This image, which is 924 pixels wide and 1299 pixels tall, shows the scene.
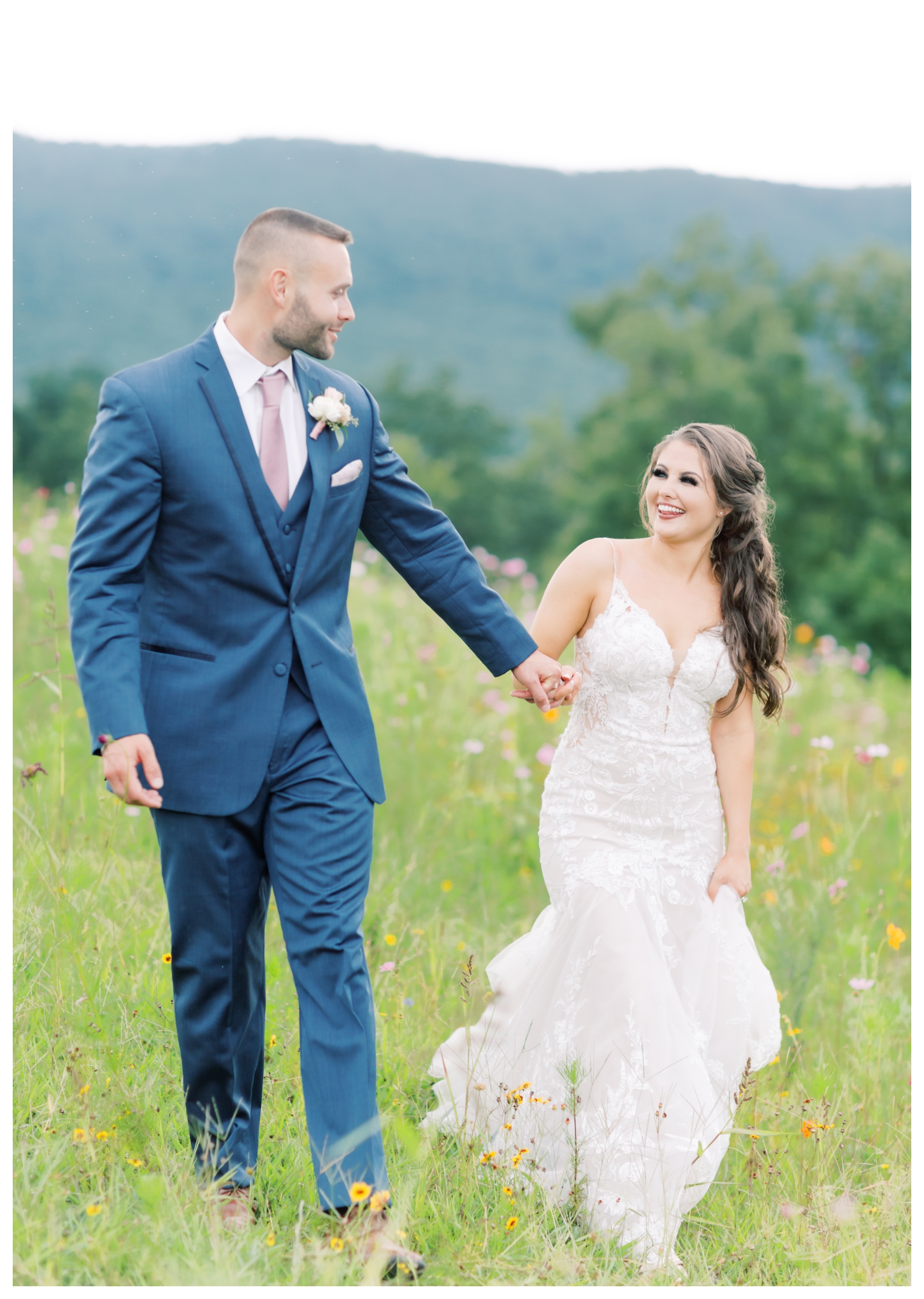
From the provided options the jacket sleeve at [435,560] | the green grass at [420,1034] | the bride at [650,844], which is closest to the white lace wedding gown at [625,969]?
the bride at [650,844]

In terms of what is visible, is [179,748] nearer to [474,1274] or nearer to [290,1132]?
[290,1132]

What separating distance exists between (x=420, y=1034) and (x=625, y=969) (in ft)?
2.94

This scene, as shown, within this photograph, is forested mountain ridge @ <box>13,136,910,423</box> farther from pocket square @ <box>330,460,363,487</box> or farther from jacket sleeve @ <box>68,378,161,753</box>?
jacket sleeve @ <box>68,378,161,753</box>

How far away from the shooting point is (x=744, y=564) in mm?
3881

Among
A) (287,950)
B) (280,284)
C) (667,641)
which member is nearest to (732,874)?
(667,641)

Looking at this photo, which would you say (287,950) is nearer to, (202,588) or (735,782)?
(202,588)

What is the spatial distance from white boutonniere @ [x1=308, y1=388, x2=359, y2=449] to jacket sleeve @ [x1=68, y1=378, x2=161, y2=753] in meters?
0.41

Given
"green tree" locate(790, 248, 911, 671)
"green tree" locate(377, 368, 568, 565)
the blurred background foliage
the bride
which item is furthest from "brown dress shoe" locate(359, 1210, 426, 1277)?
"green tree" locate(377, 368, 568, 565)

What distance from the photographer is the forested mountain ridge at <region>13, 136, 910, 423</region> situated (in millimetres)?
56500

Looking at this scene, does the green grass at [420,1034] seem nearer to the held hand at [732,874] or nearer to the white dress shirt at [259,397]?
the held hand at [732,874]

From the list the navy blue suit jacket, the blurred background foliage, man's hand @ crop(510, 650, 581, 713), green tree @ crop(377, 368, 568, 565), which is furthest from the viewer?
green tree @ crop(377, 368, 568, 565)

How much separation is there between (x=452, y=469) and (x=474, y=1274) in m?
47.0

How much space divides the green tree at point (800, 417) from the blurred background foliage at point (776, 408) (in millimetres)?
46

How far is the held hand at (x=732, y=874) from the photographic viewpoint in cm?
374
